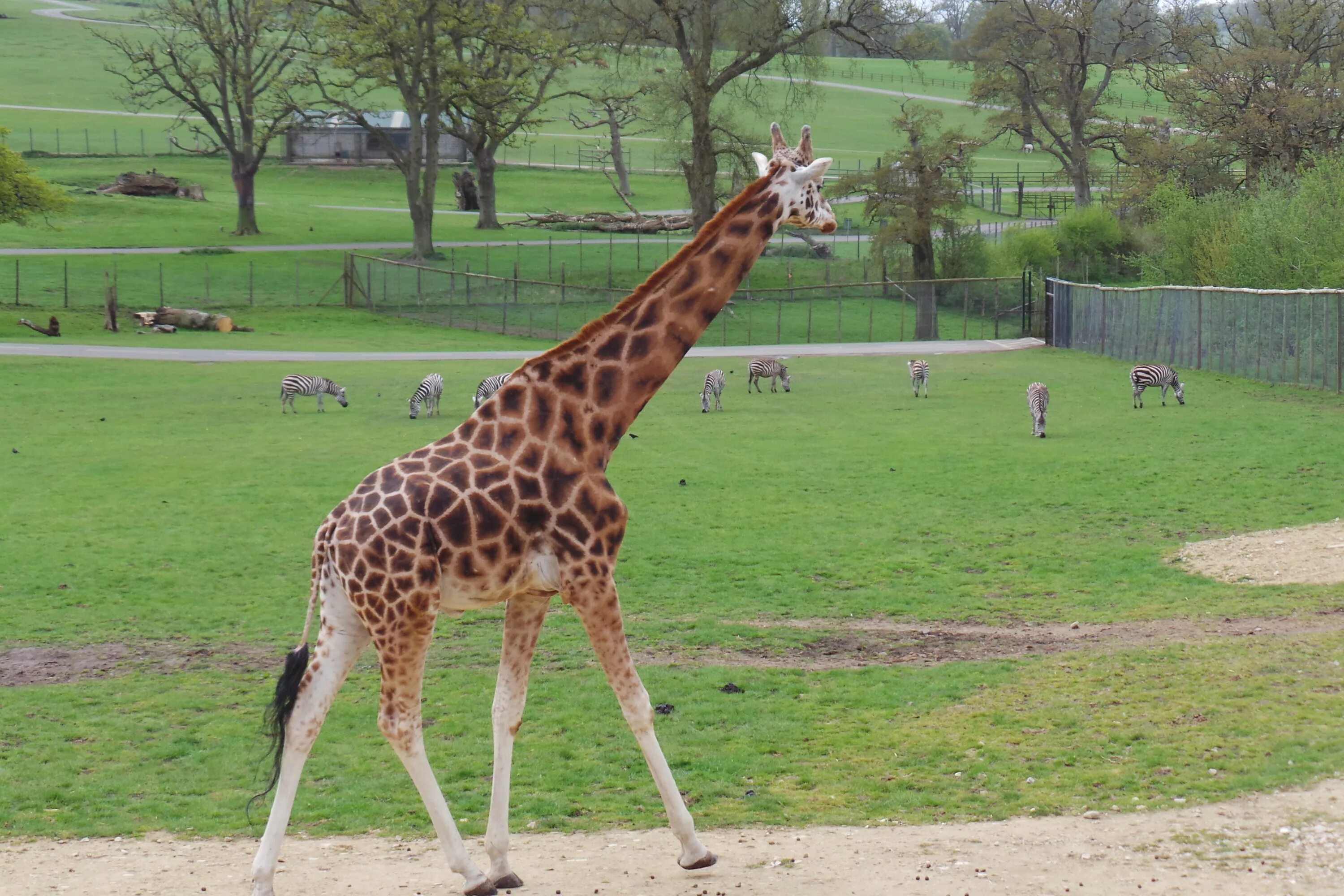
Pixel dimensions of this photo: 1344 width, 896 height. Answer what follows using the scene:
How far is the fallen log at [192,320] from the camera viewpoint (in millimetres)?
52438

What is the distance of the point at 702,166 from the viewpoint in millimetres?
64000

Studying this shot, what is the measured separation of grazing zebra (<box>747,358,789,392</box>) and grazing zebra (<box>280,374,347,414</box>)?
11030 mm

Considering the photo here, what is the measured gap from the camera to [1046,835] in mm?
8492

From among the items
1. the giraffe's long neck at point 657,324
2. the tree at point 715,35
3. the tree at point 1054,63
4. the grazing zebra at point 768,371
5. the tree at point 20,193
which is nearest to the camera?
the giraffe's long neck at point 657,324

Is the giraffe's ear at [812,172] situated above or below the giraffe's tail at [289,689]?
above

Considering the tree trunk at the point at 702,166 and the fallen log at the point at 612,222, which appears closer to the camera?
the tree trunk at the point at 702,166

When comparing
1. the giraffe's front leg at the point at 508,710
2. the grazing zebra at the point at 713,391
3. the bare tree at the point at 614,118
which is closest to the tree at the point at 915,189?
the bare tree at the point at 614,118

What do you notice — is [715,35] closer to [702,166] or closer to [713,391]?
[702,166]

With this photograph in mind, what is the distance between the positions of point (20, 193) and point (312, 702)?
51291 mm

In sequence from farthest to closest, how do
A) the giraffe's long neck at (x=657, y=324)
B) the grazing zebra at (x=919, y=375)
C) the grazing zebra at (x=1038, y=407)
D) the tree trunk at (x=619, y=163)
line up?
the tree trunk at (x=619, y=163) < the grazing zebra at (x=919, y=375) < the grazing zebra at (x=1038, y=407) < the giraffe's long neck at (x=657, y=324)

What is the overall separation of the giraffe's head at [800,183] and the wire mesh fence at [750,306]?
44.5m

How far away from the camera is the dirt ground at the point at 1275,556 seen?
51.5ft

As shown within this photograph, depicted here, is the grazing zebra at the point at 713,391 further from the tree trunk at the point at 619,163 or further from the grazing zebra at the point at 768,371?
the tree trunk at the point at 619,163

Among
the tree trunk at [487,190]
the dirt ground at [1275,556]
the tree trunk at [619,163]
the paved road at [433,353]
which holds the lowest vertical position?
the dirt ground at [1275,556]
